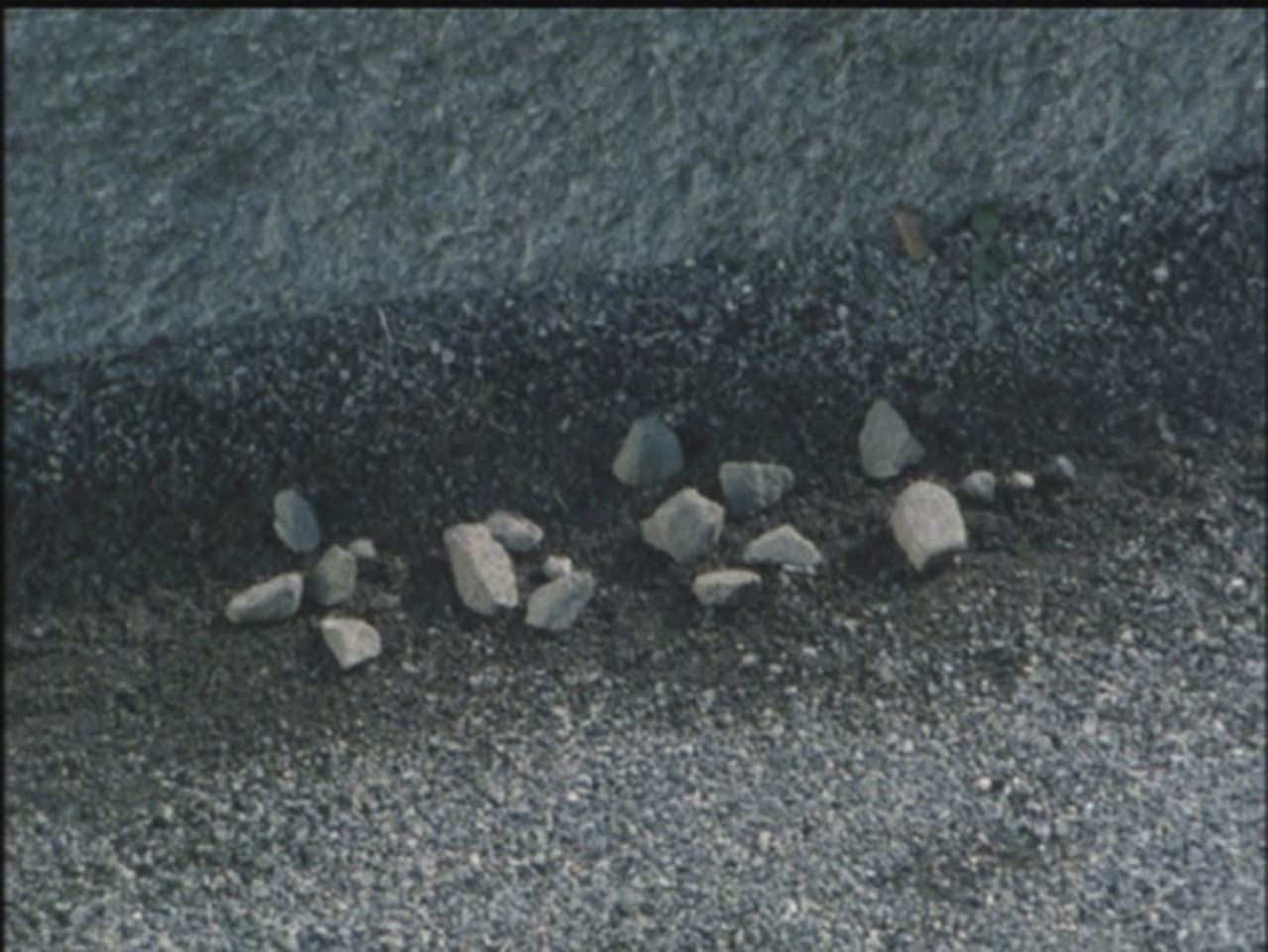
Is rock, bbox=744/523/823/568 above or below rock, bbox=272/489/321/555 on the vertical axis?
below

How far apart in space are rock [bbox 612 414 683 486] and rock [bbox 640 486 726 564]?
0.07 meters

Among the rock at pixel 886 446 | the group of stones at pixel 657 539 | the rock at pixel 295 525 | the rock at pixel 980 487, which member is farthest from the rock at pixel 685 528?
the rock at pixel 295 525

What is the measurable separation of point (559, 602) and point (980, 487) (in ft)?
2.23

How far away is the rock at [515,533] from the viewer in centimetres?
319

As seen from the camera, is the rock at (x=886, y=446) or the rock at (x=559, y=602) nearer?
the rock at (x=559, y=602)

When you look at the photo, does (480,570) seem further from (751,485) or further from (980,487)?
(980,487)

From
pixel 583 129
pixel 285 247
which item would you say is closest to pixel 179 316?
pixel 285 247

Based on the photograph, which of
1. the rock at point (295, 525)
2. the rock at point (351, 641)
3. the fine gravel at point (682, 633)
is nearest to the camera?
the fine gravel at point (682, 633)

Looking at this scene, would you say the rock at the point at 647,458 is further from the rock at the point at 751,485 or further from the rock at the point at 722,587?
the rock at the point at 722,587

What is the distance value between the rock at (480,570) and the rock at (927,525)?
1.95ft

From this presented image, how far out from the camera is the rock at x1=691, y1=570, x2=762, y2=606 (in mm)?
3145

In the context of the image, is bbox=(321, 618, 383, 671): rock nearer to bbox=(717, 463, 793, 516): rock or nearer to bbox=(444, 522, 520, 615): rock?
bbox=(444, 522, 520, 615): rock

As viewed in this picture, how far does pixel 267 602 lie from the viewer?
3.10 meters

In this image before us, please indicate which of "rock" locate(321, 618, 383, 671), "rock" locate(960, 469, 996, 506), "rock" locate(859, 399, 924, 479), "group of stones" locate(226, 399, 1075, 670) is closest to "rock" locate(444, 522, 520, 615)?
"group of stones" locate(226, 399, 1075, 670)
